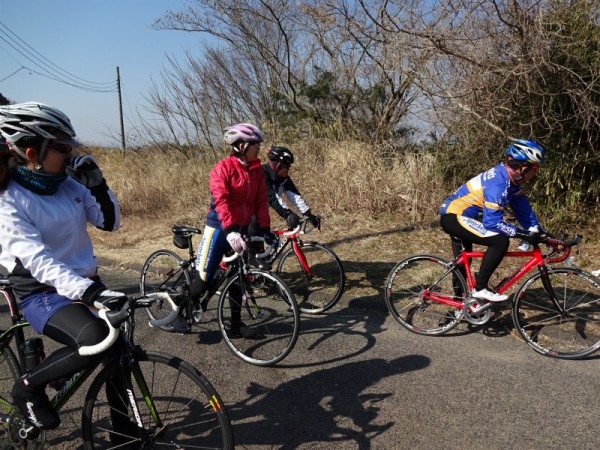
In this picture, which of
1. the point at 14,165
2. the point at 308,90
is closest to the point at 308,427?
the point at 14,165

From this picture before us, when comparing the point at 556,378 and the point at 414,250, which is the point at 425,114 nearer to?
the point at 414,250

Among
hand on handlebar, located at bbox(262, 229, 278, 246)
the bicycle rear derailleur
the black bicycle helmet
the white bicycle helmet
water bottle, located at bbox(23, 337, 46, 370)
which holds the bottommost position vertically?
the bicycle rear derailleur

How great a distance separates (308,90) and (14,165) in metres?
9.68

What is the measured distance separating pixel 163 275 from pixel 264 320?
2.14 metres

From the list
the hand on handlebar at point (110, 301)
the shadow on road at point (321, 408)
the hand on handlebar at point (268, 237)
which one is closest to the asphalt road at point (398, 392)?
the shadow on road at point (321, 408)

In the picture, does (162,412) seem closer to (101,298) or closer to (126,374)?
(126,374)

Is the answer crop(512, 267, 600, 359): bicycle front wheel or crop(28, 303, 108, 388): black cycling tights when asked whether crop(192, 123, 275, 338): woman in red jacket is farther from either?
crop(512, 267, 600, 359): bicycle front wheel

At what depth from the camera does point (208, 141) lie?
13078 millimetres

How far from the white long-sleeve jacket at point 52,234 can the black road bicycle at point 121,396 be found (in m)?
0.35

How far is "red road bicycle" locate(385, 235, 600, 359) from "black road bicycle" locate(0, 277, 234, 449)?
2.58 meters

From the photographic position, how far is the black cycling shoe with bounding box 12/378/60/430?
7.76 ft

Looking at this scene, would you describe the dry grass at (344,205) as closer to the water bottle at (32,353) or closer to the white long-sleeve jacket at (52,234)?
the white long-sleeve jacket at (52,234)

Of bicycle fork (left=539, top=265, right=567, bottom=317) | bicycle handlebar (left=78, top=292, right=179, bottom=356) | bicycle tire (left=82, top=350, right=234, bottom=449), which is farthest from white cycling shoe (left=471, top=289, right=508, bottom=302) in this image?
bicycle handlebar (left=78, top=292, right=179, bottom=356)

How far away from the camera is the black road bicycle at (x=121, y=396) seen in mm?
2336
